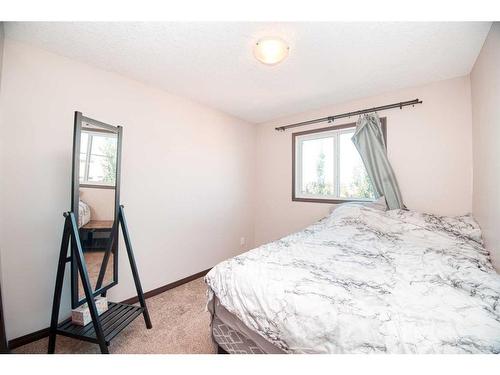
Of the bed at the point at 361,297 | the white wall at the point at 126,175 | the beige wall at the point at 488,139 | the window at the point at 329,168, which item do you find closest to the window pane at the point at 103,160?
the white wall at the point at 126,175

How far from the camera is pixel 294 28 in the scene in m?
1.40

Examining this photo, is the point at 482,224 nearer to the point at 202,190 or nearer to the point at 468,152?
the point at 468,152

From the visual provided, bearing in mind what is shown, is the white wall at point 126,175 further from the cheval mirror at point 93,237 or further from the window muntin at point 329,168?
the window muntin at point 329,168

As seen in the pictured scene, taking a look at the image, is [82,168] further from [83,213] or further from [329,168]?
[329,168]

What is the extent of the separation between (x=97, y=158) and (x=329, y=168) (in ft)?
8.47

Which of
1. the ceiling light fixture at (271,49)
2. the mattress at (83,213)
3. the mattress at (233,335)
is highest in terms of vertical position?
the ceiling light fixture at (271,49)

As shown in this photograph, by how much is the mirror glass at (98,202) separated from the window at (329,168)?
89.9 inches

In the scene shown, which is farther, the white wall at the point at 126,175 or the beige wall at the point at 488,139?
the white wall at the point at 126,175

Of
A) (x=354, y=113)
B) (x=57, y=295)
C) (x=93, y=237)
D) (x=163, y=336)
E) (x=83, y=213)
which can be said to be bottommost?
(x=163, y=336)

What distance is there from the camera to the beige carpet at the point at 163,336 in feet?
4.80

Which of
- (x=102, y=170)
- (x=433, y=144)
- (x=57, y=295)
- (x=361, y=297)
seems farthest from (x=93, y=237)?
(x=433, y=144)

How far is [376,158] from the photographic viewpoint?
7.90ft
